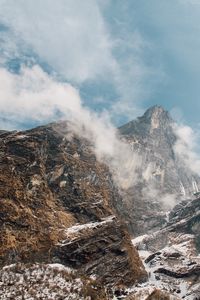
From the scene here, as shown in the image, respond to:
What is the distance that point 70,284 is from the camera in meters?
199

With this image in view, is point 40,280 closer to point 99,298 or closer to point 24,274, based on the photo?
point 24,274

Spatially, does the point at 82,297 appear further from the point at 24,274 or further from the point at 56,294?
the point at 24,274

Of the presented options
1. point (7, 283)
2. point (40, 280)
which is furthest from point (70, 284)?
point (7, 283)

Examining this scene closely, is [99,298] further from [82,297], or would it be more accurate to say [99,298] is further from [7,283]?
[7,283]

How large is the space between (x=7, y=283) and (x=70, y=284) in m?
24.2

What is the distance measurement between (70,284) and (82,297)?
12.0 metres

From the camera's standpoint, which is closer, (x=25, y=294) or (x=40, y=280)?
(x=25, y=294)

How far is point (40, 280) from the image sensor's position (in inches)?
7712

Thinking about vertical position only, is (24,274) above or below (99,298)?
above

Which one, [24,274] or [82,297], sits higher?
[24,274]

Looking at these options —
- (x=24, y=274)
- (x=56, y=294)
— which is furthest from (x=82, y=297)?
(x=24, y=274)

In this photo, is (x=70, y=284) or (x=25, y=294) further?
(x=70, y=284)

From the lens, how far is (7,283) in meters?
187

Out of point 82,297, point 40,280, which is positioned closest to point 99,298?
point 82,297
